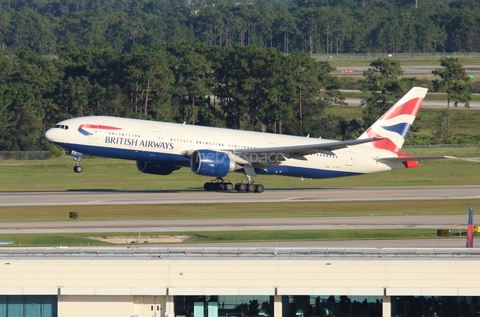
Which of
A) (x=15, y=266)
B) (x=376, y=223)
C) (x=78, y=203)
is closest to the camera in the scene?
(x=15, y=266)

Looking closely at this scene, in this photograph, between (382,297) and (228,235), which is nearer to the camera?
(382,297)

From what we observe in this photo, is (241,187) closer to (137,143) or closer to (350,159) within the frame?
(350,159)

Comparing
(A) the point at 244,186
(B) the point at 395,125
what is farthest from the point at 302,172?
(B) the point at 395,125

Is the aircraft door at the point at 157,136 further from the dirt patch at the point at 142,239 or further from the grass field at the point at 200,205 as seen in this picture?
the dirt patch at the point at 142,239

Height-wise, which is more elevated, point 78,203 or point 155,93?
point 155,93

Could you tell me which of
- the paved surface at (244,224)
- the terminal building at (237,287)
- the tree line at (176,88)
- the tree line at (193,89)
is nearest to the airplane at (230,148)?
the paved surface at (244,224)

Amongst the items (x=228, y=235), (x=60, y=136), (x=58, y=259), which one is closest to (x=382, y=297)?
(x=58, y=259)

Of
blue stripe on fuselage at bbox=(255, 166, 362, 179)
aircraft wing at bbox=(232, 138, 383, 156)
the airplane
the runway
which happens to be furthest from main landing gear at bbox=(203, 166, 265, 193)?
aircraft wing at bbox=(232, 138, 383, 156)

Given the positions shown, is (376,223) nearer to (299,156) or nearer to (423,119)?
(299,156)

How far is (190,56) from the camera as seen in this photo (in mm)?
132125

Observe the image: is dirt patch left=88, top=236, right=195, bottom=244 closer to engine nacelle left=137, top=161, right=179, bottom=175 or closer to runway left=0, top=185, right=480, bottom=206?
runway left=0, top=185, right=480, bottom=206

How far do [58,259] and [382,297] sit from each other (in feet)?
34.2

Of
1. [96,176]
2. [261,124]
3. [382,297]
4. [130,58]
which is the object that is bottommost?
[382,297]

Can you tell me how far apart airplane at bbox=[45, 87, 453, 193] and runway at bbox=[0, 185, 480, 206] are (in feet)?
5.80
